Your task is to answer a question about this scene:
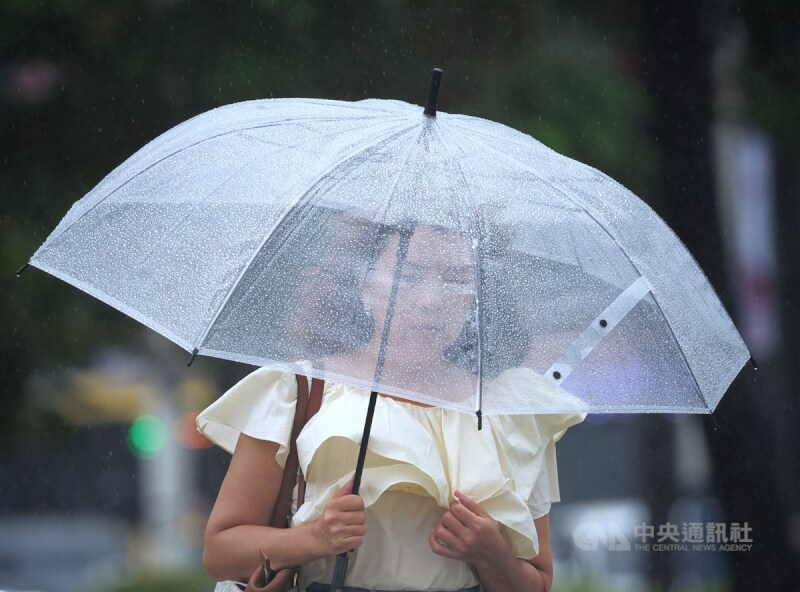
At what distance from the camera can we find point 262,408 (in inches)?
106

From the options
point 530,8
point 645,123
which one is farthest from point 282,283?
point 530,8

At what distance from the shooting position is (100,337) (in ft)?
25.0

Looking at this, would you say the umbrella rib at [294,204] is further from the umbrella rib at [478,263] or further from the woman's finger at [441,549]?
the woman's finger at [441,549]

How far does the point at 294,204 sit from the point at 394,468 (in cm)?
60

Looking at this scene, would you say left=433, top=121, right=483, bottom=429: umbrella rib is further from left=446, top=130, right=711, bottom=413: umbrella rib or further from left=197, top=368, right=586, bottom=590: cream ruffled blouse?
left=197, top=368, right=586, bottom=590: cream ruffled blouse

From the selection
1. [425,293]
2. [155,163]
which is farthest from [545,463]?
[155,163]

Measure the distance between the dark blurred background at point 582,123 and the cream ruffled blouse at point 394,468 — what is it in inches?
144

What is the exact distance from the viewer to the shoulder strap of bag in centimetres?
271

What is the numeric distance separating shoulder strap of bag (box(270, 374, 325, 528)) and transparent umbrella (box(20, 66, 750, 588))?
0.35 metres

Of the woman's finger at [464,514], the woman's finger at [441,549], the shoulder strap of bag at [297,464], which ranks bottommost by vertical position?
the woman's finger at [441,549]

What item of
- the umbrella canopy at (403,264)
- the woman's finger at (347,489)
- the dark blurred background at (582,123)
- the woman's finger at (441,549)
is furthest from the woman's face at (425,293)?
the dark blurred background at (582,123)

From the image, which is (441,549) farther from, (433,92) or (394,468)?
(433,92)

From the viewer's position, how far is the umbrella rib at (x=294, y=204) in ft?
7.79

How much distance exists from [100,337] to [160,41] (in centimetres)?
195
